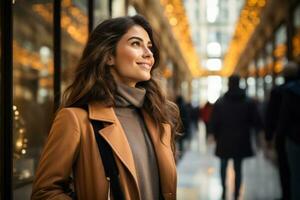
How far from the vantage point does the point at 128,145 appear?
2273mm

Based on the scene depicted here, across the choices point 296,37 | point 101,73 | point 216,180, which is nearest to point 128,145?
point 101,73

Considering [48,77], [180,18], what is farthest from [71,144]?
[180,18]

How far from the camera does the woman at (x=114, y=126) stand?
220 centimetres

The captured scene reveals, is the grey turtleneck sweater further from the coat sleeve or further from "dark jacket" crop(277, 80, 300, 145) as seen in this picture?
"dark jacket" crop(277, 80, 300, 145)

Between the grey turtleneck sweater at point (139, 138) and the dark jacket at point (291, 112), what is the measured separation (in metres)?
3.33

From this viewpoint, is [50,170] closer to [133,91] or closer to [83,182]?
[83,182]

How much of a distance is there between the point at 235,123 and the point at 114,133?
4993 millimetres

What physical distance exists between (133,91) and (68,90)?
0.30 metres

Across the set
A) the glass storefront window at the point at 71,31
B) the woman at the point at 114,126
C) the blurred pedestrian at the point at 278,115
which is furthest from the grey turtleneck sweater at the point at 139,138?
the blurred pedestrian at the point at 278,115

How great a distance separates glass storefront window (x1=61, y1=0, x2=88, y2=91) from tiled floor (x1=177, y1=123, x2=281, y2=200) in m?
2.56

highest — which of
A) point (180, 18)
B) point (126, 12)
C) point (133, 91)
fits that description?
point (180, 18)

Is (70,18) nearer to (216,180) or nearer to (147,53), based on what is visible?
(147,53)

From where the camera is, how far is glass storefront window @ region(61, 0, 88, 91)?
6215 millimetres

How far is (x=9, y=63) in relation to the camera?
14.3ft
